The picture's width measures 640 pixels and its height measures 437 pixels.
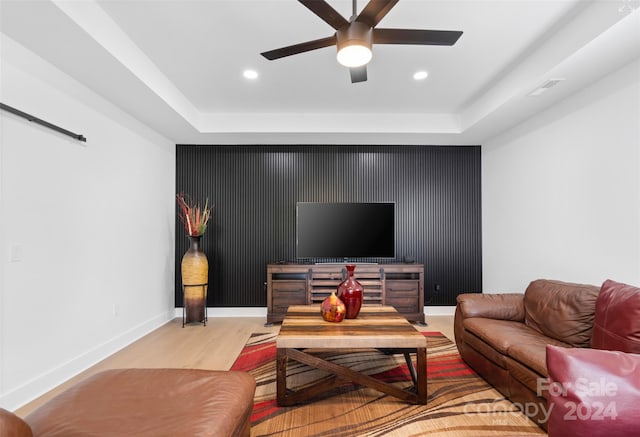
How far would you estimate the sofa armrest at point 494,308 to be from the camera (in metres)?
2.73

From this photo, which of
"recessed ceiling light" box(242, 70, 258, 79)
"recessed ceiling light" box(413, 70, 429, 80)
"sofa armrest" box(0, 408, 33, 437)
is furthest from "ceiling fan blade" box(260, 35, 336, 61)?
"sofa armrest" box(0, 408, 33, 437)

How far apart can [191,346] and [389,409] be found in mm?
2192

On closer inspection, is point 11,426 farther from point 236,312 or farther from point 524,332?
point 236,312

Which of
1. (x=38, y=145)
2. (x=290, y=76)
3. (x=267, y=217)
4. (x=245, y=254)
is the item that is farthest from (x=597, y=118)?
(x=38, y=145)

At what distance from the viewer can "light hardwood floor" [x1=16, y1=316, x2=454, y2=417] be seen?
2826 mm

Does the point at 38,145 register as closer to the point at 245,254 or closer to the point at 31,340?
the point at 31,340

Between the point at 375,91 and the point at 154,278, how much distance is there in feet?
11.5

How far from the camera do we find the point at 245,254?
4547 mm

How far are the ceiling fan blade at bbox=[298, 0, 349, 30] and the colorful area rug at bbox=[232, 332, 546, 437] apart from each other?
238 centimetres

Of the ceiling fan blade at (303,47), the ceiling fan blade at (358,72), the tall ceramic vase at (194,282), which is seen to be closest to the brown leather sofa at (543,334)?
the ceiling fan blade at (303,47)

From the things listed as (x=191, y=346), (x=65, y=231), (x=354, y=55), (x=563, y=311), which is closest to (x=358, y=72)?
(x=354, y=55)

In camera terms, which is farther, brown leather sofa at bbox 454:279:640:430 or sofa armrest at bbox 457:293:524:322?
sofa armrest at bbox 457:293:524:322

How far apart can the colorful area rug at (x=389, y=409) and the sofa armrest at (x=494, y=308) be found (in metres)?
0.49

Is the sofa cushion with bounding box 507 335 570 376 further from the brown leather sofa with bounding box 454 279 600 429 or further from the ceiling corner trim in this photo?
the ceiling corner trim
